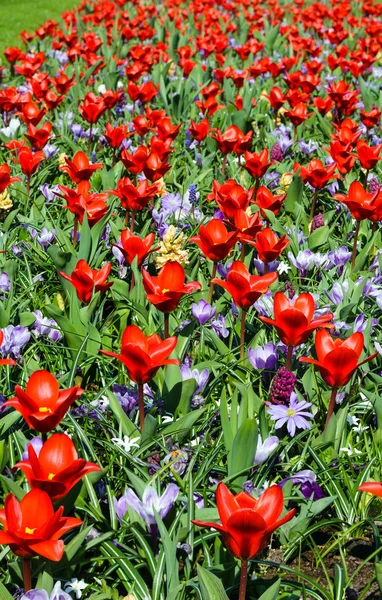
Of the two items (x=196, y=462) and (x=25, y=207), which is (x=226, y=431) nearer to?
(x=196, y=462)

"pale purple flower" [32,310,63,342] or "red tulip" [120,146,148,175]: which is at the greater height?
"red tulip" [120,146,148,175]

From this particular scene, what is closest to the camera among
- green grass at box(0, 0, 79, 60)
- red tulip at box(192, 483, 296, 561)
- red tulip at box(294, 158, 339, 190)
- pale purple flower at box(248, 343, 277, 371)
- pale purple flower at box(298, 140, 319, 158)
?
red tulip at box(192, 483, 296, 561)

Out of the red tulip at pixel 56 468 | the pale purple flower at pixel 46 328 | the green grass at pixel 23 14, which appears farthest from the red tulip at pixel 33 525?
the green grass at pixel 23 14

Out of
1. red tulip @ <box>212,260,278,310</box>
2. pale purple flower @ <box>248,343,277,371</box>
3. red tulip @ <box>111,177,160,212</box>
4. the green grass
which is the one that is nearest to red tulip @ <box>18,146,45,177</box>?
red tulip @ <box>111,177,160,212</box>

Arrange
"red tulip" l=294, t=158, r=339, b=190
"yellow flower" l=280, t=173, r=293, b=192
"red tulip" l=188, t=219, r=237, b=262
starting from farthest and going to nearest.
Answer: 1. "yellow flower" l=280, t=173, r=293, b=192
2. "red tulip" l=294, t=158, r=339, b=190
3. "red tulip" l=188, t=219, r=237, b=262

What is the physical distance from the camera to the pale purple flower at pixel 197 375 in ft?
7.46

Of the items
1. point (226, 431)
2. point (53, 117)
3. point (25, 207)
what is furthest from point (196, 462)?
point (53, 117)

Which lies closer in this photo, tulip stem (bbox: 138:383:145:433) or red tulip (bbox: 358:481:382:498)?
red tulip (bbox: 358:481:382:498)

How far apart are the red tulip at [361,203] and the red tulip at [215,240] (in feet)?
2.06

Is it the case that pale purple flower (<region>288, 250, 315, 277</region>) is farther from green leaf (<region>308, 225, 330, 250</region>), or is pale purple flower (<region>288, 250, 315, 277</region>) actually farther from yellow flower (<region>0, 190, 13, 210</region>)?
yellow flower (<region>0, 190, 13, 210</region>)

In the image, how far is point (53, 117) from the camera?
5.82 metres

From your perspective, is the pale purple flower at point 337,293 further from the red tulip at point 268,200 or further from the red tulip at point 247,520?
the red tulip at point 247,520

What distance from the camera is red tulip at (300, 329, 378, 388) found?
73.1 inches

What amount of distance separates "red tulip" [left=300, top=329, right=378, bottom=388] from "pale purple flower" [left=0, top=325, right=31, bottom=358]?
0.98m
